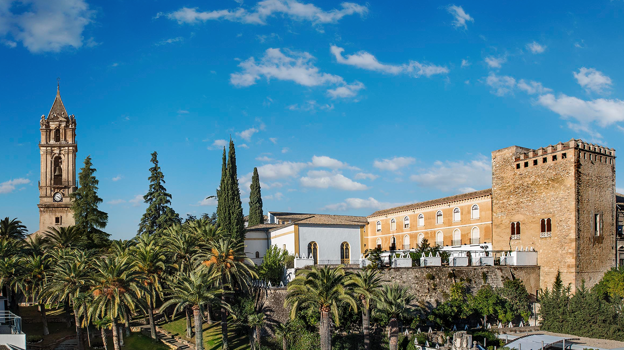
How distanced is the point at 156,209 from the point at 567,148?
38565 mm

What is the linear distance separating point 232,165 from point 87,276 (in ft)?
52.6

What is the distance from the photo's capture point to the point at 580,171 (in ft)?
120

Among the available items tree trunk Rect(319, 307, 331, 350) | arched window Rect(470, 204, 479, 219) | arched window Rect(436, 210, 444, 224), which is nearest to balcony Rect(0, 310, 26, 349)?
tree trunk Rect(319, 307, 331, 350)

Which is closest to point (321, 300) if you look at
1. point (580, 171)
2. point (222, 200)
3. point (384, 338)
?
point (384, 338)

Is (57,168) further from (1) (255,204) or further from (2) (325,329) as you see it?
(2) (325,329)

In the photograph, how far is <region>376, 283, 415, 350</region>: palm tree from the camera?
27.8 meters

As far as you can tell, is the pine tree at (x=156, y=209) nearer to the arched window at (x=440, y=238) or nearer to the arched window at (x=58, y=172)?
the arched window at (x=58, y=172)

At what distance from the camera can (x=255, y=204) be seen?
63094 mm

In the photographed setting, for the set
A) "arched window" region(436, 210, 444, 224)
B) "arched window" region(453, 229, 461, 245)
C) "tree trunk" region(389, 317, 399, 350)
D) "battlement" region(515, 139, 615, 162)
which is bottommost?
"tree trunk" region(389, 317, 399, 350)

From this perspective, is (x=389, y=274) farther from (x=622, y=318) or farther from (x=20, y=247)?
→ (x=20, y=247)

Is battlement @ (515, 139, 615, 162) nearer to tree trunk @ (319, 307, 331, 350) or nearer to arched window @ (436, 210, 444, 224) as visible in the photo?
arched window @ (436, 210, 444, 224)

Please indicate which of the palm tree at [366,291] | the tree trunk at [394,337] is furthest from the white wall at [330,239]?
the tree trunk at [394,337]

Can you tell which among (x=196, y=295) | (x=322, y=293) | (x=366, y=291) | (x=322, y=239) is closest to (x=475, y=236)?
(x=322, y=239)

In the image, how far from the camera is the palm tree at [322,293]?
26312mm
